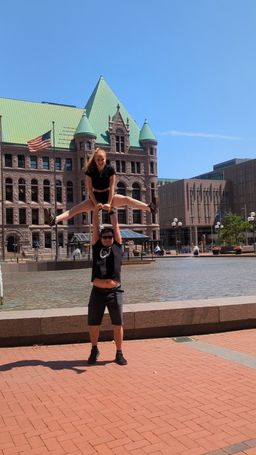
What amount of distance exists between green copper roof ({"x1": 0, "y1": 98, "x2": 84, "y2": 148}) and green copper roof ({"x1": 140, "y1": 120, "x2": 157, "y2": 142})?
41.3 ft

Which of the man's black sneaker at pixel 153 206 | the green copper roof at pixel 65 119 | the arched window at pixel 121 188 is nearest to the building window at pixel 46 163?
the green copper roof at pixel 65 119

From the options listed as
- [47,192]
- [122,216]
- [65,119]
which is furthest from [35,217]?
[65,119]

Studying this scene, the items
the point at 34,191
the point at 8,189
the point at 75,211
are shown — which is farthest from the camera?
the point at 34,191

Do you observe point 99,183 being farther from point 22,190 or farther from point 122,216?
point 122,216

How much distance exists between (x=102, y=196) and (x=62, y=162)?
84185 millimetres

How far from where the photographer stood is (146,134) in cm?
9756

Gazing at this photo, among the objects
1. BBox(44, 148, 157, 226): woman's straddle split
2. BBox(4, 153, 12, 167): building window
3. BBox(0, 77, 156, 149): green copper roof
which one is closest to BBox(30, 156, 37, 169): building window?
BBox(0, 77, 156, 149): green copper roof

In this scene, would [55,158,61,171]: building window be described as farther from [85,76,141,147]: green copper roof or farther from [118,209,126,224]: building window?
[118,209,126,224]: building window

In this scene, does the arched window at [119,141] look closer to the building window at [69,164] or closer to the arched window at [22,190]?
the building window at [69,164]

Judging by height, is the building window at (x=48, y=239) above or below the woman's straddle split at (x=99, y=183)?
above

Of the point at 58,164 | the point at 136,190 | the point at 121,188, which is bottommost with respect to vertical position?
A: the point at 136,190

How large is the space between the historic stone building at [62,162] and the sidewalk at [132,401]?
2874 inches

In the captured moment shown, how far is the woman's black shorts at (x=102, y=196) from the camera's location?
632 centimetres

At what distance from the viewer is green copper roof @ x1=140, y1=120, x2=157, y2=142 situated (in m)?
97.0
